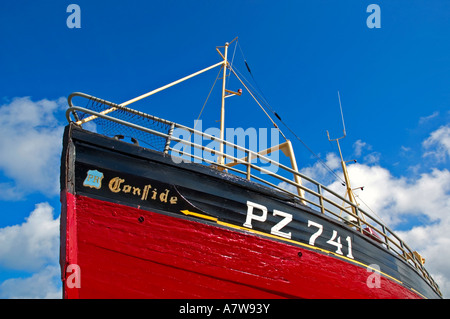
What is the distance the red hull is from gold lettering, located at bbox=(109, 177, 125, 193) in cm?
24

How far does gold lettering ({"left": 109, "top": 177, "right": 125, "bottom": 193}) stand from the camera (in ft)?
15.1

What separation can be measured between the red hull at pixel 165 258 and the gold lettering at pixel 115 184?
9.6 inches

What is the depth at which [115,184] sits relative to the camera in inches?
183

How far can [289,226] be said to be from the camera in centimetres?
573

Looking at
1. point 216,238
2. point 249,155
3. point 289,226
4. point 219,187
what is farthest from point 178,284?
point 249,155

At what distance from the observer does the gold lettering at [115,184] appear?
4609 millimetres

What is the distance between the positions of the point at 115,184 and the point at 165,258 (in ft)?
4.57

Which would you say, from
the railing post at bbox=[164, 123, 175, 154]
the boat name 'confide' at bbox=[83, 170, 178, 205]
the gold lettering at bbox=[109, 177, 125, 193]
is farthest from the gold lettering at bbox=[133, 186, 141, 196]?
the railing post at bbox=[164, 123, 175, 154]
